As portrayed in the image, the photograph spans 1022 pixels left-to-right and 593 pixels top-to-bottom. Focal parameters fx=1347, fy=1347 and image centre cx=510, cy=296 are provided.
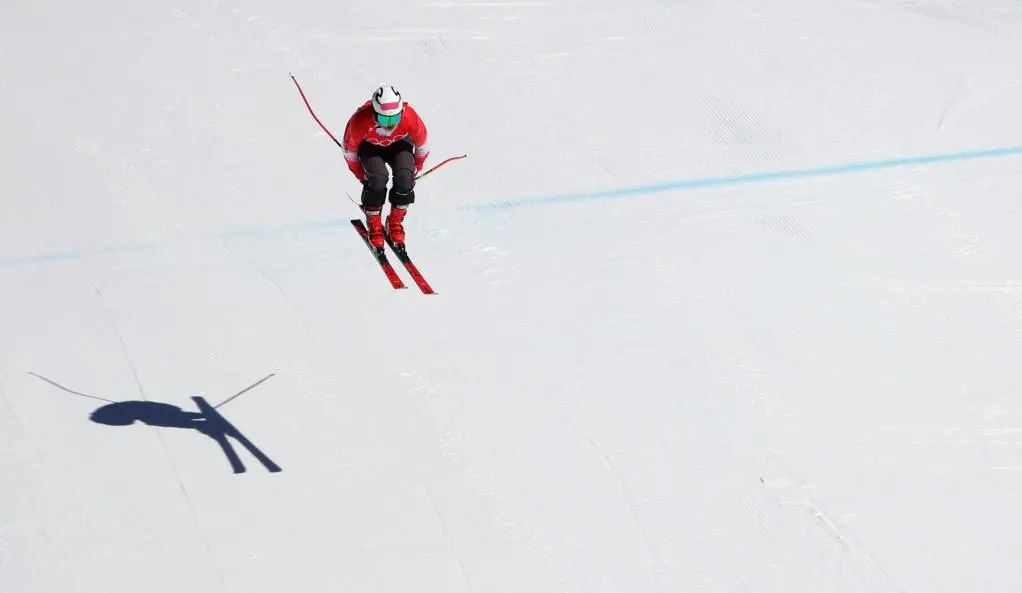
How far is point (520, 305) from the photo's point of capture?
23.2 ft

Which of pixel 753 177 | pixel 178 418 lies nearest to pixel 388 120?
pixel 178 418

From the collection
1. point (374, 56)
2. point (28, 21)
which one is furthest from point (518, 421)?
point (28, 21)

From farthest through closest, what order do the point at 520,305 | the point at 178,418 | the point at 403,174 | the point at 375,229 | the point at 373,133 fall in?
1. the point at 375,229
2. the point at 520,305
3. the point at 403,174
4. the point at 373,133
5. the point at 178,418

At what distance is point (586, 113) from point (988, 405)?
343cm

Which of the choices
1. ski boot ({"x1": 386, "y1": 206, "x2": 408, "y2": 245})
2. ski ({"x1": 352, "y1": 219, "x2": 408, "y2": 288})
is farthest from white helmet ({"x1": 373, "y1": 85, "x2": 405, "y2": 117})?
ski ({"x1": 352, "y1": 219, "x2": 408, "y2": 288})

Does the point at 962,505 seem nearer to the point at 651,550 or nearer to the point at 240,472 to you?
the point at 651,550

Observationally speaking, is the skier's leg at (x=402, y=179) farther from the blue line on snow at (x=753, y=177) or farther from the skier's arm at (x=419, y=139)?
the blue line on snow at (x=753, y=177)

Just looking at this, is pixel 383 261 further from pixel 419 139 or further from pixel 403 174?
pixel 419 139

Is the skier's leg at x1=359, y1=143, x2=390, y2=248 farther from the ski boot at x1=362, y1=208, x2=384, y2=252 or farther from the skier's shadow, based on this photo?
the skier's shadow

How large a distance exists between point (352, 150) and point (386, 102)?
50 cm

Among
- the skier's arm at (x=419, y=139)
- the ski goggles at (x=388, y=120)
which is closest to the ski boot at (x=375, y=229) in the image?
the skier's arm at (x=419, y=139)

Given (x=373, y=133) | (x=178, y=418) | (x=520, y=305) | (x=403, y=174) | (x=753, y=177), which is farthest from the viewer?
(x=753, y=177)

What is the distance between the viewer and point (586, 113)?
895 centimetres

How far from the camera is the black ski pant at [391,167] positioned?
689cm
